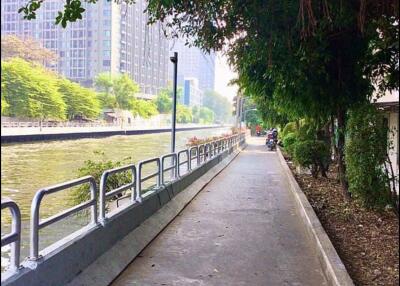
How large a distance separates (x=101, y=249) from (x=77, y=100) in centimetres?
5977

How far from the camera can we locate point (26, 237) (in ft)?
25.1

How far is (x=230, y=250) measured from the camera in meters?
6.38

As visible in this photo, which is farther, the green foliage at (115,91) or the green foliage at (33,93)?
the green foliage at (115,91)

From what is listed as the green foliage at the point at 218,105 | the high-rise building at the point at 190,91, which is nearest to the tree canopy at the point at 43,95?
the high-rise building at the point at 190,91

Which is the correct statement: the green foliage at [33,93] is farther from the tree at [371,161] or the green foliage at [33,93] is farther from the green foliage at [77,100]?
the tree at [371,161]

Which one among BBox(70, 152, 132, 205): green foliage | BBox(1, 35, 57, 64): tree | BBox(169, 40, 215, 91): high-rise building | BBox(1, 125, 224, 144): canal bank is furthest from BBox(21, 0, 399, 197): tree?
BBox(1, 125, 224, 144): canal bank

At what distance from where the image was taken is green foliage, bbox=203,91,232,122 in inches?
6225

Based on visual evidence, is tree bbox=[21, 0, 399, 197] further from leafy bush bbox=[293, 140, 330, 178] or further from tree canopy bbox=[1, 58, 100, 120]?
tree canopy bbox=[1, 58, 100, 120]

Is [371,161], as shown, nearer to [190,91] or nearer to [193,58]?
[193,58]

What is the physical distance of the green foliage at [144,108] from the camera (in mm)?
81125

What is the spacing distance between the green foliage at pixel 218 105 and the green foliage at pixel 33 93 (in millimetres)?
101106

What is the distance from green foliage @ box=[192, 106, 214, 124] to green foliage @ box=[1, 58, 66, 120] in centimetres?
6864

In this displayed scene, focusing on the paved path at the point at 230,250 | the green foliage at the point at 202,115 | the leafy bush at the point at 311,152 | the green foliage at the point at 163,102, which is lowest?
the paved path at the point at 230,250

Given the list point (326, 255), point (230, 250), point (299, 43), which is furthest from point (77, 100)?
point (326, 255)
